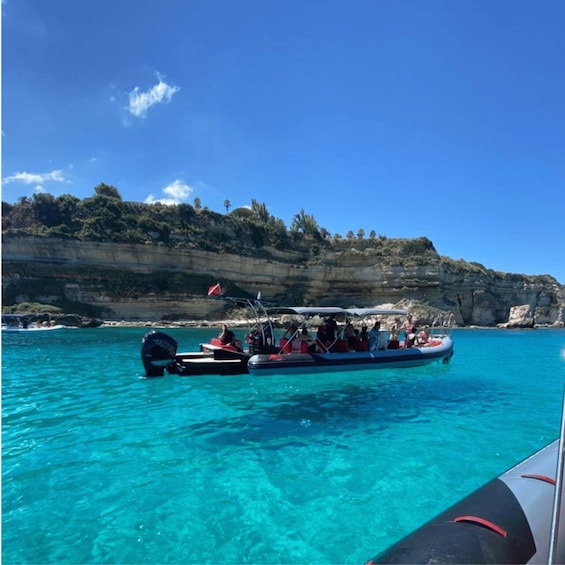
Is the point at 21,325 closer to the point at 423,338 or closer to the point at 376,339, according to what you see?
the point at 376,339

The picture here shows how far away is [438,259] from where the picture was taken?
61.2 metres

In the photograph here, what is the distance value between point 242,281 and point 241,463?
51.1m

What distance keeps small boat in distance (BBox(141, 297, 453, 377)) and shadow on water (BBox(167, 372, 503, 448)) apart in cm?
98

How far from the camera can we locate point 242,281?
5744cm

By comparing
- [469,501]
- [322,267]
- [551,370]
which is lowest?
[551,370]

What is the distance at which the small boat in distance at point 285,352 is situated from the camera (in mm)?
11031

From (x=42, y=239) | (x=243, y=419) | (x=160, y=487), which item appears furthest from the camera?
(x=42, y=239)

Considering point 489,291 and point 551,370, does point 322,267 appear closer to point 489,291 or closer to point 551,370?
point 489,291

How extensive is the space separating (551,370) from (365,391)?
12604 mm

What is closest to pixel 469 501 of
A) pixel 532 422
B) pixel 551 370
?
pixel 532 422

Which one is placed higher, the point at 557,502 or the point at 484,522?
the point at 557,502

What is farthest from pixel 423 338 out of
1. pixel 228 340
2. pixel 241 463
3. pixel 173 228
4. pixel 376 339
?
pixel 173 228

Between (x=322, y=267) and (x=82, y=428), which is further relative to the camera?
(x=322, y=267)

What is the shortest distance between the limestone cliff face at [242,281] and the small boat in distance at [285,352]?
3997cm
